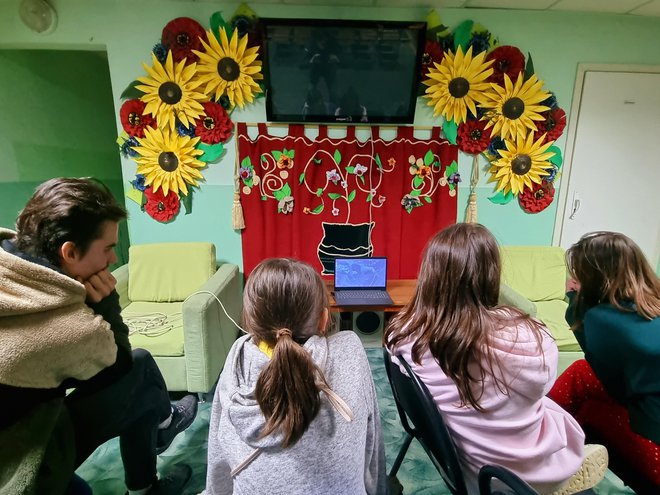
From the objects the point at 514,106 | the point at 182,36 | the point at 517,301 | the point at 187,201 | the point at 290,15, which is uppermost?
the point at 290,15

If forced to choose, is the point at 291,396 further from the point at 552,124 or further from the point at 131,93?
the point at 552,124

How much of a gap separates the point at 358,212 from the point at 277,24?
1.12 metres

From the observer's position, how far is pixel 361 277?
2131 millimetres

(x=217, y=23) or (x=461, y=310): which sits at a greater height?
(x=217, y=23)

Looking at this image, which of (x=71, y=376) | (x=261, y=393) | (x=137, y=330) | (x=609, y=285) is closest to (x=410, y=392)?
(x=261, y=393)

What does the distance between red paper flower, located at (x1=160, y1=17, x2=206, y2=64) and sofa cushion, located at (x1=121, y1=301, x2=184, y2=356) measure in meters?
1.39

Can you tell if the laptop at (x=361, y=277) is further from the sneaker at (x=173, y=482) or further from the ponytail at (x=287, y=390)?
the ponytail at (x=287, y=390)

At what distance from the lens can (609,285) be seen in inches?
42.0

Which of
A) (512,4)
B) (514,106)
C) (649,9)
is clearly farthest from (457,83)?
(649,9)

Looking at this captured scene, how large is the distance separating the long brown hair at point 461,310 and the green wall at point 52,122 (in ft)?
8.29

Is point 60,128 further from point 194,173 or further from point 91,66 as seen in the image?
point 194,173

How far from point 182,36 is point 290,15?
1.99 ft

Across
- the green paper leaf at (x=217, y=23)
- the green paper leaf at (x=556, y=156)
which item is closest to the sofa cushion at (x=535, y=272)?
the green paper leaf at (x=556, y=156)

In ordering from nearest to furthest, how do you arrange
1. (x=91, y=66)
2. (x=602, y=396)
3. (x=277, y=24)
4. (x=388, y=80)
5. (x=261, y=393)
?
(x=261, y=393)
(x=602, y=396)
(x=277, y=24)
(x=388, y=80)
(x=91, y=66)
